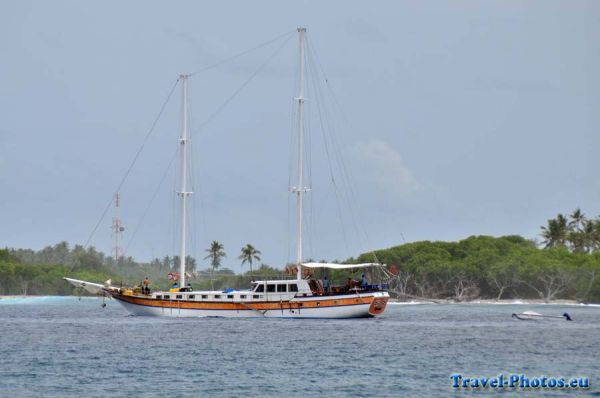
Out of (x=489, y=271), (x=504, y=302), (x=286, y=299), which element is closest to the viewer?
(x=286, y=299)

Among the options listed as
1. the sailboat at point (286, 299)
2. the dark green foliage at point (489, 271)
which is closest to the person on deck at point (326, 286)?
the sailboat at point (286, 299)

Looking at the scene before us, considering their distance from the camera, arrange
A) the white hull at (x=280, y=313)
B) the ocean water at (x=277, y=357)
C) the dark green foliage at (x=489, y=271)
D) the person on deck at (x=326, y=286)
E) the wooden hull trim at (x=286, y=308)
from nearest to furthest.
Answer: the ocean water at (x=277, y=357)
the wooden hull trim at (x=286, y=308)
the white hull at (x=280, y=313)
the person on deck at (x=326, y=286)
the dark green foliage at (x=489, y=271)

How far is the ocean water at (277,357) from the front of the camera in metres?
48.4

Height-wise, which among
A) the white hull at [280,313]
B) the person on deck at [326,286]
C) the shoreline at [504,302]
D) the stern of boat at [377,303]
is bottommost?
the white hull at [280,313]

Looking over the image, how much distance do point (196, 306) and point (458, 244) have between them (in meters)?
110

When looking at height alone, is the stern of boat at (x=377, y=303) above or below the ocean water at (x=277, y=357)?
above

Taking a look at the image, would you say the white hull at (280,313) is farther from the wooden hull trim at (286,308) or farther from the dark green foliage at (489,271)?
the dark green foliage at (489,271)

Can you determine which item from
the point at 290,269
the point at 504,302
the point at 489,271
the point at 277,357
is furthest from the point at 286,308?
the point at 504,302

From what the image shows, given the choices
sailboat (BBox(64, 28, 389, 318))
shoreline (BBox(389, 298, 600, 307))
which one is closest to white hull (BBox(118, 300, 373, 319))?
sailboat (BBox(64, 28, 389, 318))

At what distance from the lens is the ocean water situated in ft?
159

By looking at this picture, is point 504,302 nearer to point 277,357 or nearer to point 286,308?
point 286,308

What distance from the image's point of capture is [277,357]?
198 feet

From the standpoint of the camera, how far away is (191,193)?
3797 inches

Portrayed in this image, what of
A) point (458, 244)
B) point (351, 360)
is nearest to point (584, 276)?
point (458, 244)
